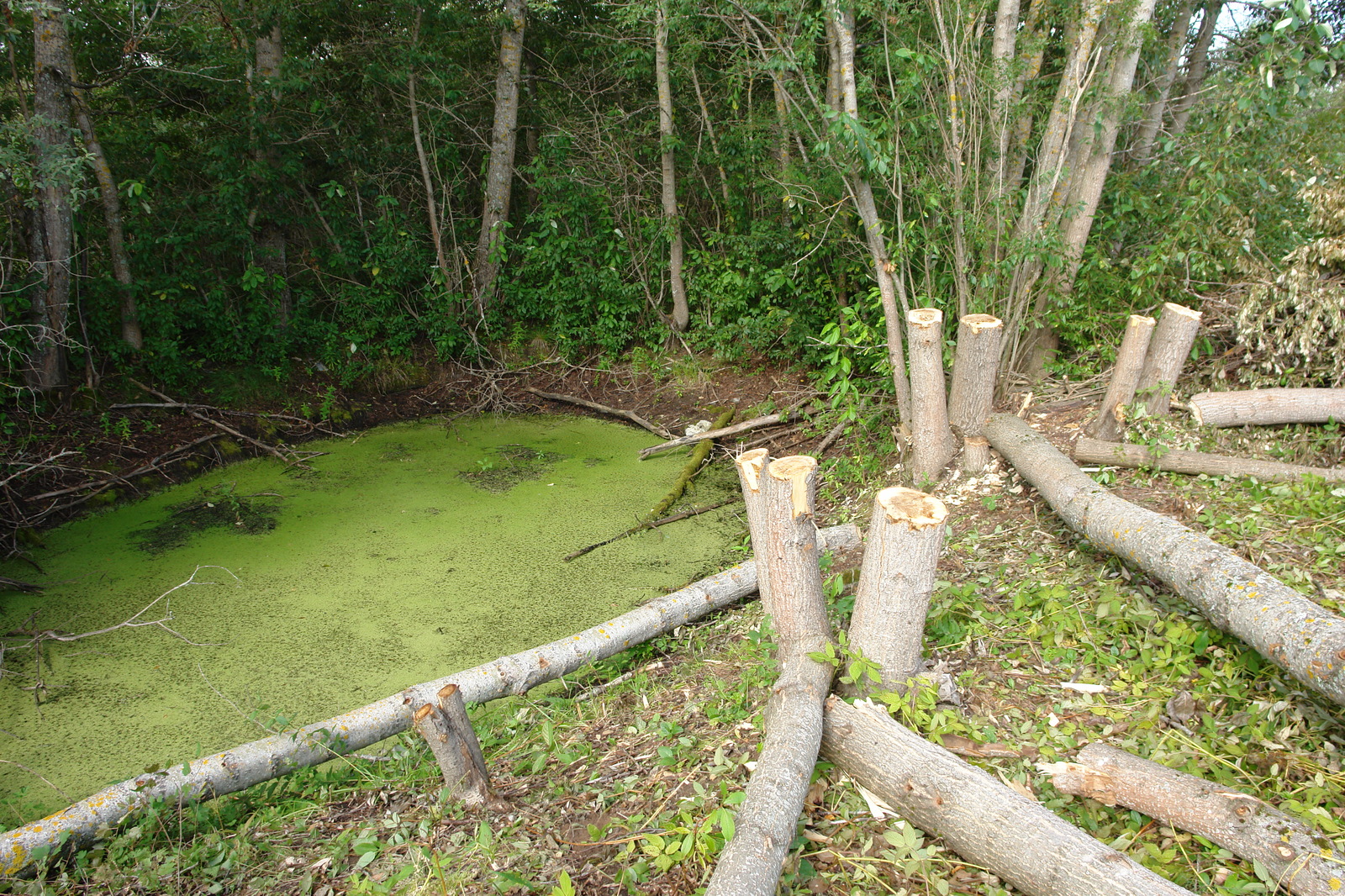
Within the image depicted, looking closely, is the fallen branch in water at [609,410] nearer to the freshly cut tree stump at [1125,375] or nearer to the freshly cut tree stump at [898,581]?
the freshly cut tree stump at [1125,375]

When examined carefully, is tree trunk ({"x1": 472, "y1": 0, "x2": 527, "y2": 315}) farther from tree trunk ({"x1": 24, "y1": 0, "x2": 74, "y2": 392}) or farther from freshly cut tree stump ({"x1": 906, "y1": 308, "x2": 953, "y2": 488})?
freshly cut tree stump ({"x1": 906, "y1": 308, "x2": 953, "y2": 488})

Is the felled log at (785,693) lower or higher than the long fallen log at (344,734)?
higher

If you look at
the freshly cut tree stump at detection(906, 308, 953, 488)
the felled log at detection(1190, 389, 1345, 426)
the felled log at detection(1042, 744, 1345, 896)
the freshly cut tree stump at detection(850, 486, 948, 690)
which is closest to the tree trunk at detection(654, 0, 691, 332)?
the freshly cut tree stump at detection(906, 308, 953, 488)

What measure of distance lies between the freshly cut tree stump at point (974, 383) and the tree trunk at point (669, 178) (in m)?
3.51

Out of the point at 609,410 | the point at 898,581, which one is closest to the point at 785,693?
the point at 898,581

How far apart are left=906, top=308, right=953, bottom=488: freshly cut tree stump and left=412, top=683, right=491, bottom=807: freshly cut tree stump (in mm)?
2572

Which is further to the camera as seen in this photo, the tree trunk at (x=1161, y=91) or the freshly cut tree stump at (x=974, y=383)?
the tree trunk at (x=1161, y=91)

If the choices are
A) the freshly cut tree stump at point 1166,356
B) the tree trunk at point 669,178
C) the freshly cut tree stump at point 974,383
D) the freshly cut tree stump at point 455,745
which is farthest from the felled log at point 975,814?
the tree trunk at point 669,178

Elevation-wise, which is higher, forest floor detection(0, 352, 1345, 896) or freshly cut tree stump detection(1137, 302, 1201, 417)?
freshly cut tree stump detection(1137, 302, 1201, 417)

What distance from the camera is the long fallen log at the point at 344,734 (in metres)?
2.13

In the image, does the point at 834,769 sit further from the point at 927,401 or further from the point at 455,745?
the point at 927,401

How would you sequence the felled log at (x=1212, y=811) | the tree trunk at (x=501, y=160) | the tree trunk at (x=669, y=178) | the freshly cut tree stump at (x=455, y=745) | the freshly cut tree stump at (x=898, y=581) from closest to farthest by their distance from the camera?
the felled log at (x=1212, y=811)
the freshly cut tree stump at (x=898, y=581)
the freshly cut tree stump at (x=455, y=745)
the tree trunk at (x=669, y=178)
the tree trunk at (x=501, y=160)

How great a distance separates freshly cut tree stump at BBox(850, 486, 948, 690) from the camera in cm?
196

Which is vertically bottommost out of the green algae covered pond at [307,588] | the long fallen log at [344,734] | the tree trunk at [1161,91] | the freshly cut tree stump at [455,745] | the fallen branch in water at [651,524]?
the green algae covered pond at [307,588]
